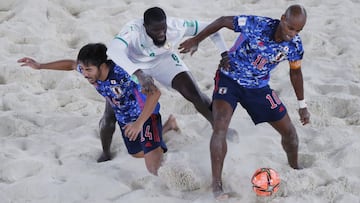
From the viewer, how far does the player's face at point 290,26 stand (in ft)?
10.2

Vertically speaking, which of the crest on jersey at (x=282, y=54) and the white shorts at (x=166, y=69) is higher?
the crest on jersey at (x=282, y=54)

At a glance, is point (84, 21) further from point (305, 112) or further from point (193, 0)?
point (305, 112)

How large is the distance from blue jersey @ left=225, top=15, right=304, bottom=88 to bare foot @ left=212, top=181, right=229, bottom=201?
0.61 metres

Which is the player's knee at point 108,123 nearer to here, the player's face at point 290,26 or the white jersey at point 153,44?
the white jersey at point 153,44

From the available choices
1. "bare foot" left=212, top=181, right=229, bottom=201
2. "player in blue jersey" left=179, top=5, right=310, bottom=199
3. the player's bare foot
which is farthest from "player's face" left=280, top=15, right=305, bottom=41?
the player's bare foot

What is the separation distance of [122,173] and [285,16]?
1360mm

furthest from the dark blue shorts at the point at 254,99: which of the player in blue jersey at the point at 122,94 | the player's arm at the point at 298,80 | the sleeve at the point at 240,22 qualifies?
the player in blue jersey at the point at 122,94

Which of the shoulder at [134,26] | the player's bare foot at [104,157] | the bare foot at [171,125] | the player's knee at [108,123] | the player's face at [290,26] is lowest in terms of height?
the player's bare foot at [104,157]

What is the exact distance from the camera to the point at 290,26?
3.11 meters

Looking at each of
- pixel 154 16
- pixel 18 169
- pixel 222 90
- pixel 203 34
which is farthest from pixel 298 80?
pixel 18 169

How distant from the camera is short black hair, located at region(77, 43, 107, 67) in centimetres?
337

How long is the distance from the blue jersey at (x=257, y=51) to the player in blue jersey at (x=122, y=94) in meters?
0.54

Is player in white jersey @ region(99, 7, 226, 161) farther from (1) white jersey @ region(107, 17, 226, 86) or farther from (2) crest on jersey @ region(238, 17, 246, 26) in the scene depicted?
(2) crest on jersey @ region(238, 17, 246, 26)

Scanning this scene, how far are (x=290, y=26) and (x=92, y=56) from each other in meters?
1.14
